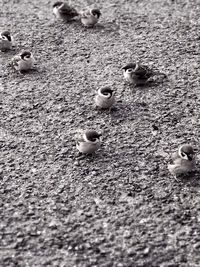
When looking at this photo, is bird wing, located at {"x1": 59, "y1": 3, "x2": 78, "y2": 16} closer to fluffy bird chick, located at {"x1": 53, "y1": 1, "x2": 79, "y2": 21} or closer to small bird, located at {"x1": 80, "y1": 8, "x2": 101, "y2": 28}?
fluffy bird chick, located at {"x1": 53, "y1": 1, "x2": 79, "y2": 21}

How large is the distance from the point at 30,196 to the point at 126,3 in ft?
13.1

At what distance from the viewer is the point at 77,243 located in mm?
3402

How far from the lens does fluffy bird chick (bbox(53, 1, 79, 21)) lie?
6.35 m

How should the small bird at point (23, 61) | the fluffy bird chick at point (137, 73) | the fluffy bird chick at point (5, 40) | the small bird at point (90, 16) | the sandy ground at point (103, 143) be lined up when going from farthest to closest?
the small bird at point (90, 16), the fluffy bird chick at point (5, 40), the small bird at point (23, 61), the fluffy bird chick at point (137, 73), the sandy ground at point (103, 143)

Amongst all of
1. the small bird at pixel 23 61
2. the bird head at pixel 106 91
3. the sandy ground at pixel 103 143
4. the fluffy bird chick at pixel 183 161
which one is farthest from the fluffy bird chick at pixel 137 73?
the fluffy bird chick at pixel 183 161

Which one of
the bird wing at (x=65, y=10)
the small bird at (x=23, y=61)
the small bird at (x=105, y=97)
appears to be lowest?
the small bird at (x=105, y=97)

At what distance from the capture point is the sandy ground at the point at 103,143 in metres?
3.41

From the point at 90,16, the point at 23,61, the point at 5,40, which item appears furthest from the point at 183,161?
the point at 90,16

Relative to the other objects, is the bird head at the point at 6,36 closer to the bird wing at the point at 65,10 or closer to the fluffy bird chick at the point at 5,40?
the fluffy bird chick at the point at 5,40

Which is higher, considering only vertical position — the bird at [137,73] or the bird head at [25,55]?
the bird head at [25,55]

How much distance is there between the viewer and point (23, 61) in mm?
5305

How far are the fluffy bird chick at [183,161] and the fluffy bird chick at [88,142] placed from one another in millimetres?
649

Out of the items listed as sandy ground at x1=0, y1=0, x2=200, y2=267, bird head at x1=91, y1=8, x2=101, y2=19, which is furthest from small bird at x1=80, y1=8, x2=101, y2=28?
sandy ground at x1=0, y1=0, x2=200, y2=267

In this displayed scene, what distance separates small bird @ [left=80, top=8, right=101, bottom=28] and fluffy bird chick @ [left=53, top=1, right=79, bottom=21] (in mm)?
160
